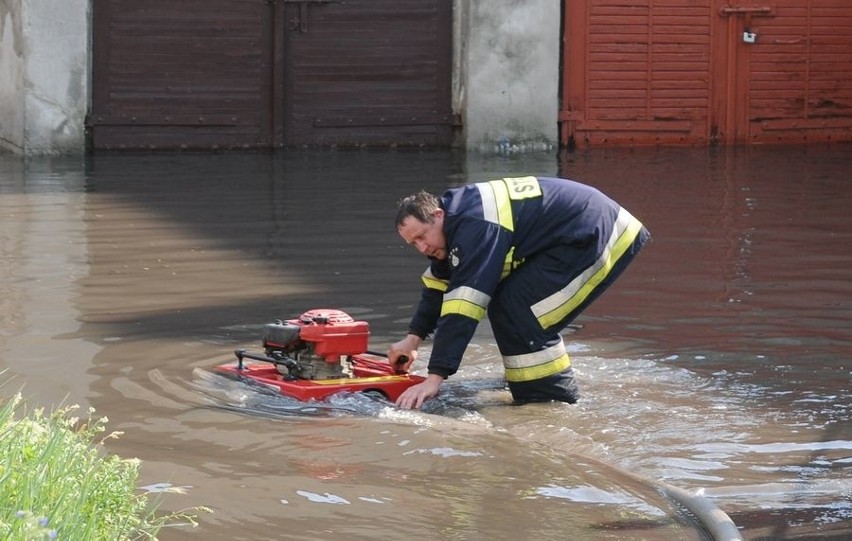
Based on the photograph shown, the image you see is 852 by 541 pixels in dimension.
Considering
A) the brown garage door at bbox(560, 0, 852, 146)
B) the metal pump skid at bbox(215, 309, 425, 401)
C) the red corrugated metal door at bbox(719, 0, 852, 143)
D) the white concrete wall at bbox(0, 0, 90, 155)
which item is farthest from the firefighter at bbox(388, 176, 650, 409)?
the red corrugated metal door at bbox(719, 0, 852, 143)

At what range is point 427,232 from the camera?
21.1 ft

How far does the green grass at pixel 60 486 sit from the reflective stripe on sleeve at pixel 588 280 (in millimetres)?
2647

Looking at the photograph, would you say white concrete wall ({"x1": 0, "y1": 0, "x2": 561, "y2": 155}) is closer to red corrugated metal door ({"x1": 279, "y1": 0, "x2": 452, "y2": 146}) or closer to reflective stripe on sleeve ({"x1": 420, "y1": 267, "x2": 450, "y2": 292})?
red corrugated metal door ({"x1": 279, "y1": 0, "x2": 452, "y2": 146})

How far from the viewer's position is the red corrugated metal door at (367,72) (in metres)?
16.2

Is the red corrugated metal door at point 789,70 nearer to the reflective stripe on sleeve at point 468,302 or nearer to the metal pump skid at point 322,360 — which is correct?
the metal pump skid at point 322,360

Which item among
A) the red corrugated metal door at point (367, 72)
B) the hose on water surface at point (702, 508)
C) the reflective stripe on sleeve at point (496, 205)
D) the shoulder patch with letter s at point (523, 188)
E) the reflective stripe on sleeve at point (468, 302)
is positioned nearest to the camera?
the hose on water surface at point (702, 508)

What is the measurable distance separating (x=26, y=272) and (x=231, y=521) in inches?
184

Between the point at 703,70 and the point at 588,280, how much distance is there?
1094 centimetres

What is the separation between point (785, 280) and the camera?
9.35 m

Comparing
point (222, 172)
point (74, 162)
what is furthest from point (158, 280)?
point (74, 162)

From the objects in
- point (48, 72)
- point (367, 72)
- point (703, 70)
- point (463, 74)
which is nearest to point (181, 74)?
point (48, 72)

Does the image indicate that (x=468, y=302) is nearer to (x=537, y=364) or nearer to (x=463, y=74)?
(x=537, y=364)

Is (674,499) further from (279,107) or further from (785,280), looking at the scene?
(279,107)

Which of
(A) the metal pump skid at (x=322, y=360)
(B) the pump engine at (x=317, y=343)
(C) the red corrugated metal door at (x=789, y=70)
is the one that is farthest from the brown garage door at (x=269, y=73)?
(B) the pump engine at (x=317, y=343)
